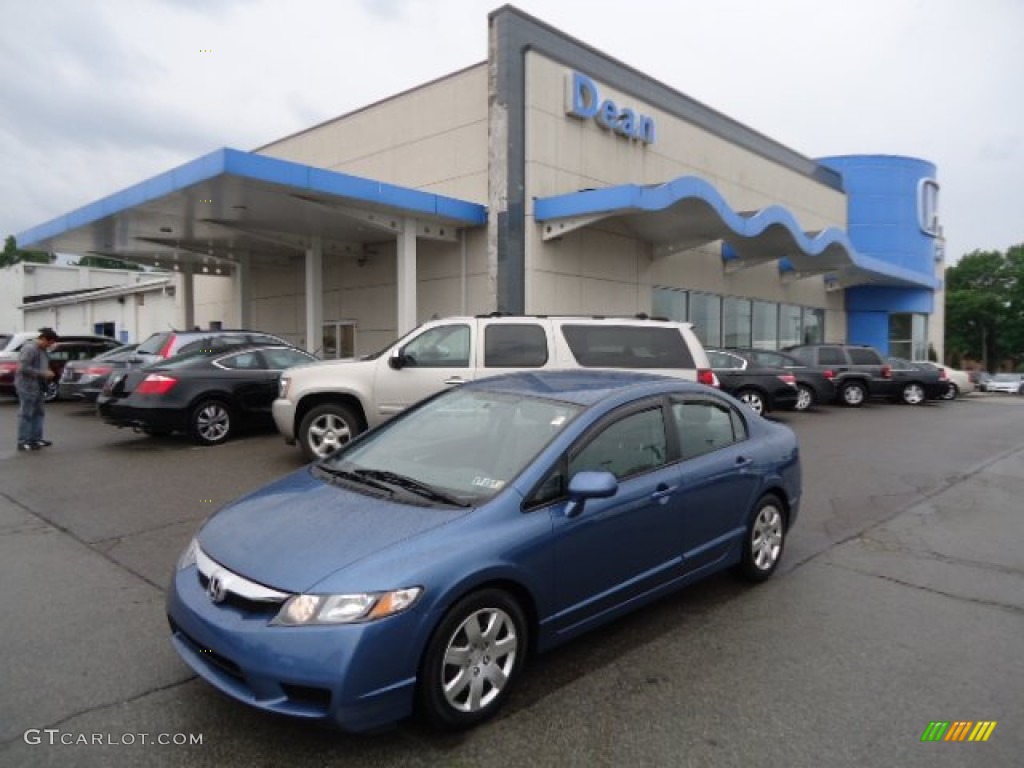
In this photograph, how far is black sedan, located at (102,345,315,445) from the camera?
921cm

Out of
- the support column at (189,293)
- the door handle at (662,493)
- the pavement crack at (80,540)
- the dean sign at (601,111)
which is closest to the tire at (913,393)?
the dean sign at (601,111)

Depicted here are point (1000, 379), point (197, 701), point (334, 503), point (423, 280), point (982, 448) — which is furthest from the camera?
point (1000, 379)

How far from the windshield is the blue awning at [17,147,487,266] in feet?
30.7

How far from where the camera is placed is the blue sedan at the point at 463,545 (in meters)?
2.57

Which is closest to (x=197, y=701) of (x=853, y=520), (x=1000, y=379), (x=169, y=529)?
(x=169, y=529)

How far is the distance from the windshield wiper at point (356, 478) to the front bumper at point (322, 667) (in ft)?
2.86

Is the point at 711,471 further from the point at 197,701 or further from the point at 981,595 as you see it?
the point at 197,701

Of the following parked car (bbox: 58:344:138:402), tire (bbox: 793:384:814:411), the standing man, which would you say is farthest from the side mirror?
tire (bbox: 793:384:814:411)

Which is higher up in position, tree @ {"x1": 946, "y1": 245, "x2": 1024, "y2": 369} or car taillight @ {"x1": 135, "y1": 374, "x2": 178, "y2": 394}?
tree @ {"x1": 946, "y1": 245, "x2": 1024, "y2": 369}

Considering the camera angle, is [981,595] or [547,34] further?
[547,34]

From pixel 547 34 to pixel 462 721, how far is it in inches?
635

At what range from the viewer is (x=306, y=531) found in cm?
299

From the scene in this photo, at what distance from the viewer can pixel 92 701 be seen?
3.02 m

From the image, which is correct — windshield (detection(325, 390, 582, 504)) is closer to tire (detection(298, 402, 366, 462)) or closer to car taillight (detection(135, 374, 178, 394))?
tire (detection(298, 402, 366, 462))
